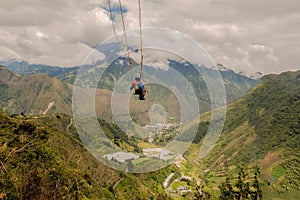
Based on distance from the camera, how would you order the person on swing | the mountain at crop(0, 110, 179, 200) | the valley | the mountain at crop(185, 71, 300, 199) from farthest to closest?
the mountain at crop(185, 71, 300, 199), the valley, the mountain at crop(0, 110, 179, 200), the person on swing

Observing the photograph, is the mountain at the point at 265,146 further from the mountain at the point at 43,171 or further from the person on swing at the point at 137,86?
the person on swing at the point at 137,86

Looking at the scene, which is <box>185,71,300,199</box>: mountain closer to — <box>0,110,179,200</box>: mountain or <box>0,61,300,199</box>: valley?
<box>0,61,300,199</box>: valley

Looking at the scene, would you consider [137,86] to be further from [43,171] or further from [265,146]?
[265,146]

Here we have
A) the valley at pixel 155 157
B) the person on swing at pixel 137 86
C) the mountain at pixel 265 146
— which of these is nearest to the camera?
the person on swing at pixel 137 86

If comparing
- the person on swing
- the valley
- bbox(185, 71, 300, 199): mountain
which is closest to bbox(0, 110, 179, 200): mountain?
the valley

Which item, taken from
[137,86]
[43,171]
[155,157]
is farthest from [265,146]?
[137,86]

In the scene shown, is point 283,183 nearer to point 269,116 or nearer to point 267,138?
point 267,138

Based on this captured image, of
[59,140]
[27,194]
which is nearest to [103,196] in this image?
[59,140]

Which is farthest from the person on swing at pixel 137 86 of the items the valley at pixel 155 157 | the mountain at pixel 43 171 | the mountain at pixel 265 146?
the mountain at pixel 265 146
